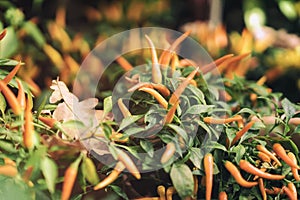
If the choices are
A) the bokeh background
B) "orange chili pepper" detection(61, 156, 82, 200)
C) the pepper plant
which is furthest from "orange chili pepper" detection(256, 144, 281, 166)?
the bokeh background

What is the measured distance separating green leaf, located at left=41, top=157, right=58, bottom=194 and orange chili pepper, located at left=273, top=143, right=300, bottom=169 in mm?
387

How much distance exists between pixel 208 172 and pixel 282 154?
5.4 inches

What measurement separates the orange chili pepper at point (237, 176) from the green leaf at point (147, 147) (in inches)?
5.2

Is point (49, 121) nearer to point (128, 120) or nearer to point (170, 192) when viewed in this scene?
point (128, 120)

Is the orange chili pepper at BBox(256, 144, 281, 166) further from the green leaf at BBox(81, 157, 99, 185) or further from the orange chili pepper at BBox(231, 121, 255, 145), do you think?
the green leaf at BBox(81, 157, 99, 185)

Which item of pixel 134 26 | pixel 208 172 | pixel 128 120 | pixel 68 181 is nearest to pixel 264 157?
pixel 208 172

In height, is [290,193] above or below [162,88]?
below

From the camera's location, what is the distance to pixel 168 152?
0.93 meters

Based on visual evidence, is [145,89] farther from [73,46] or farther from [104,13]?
[104,13]

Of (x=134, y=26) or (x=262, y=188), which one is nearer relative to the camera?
(x=262, y=188)

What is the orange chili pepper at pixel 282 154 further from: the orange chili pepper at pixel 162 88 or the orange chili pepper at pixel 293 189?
the orange chili pepper at pixel 162 88

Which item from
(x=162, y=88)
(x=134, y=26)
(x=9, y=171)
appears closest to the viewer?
(x=9, y=171)

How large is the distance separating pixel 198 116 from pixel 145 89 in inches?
4.3

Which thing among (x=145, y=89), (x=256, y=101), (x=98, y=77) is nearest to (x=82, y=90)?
(x=98, y=77)
